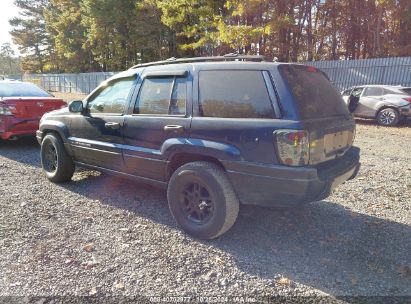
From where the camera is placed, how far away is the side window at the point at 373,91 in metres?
11.9

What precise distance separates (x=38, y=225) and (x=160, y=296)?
6.55 feet

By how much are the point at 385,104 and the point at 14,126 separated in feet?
37.7

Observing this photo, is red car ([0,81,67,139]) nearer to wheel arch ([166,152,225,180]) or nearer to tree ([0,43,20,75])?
wheel arch ([166,152,225,180])

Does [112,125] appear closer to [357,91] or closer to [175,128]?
[175,128]

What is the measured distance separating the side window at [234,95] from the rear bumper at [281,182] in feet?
1.65

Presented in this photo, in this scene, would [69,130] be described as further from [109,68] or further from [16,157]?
[109,68]

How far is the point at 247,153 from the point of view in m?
3.04

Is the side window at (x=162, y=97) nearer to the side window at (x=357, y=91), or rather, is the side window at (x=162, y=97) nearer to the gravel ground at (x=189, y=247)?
the gravel ground at (x=189, y=247)

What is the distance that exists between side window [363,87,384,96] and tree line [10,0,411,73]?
5347mm

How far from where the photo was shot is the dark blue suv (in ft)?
9.59

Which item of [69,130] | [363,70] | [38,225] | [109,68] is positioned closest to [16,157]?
[69,130]

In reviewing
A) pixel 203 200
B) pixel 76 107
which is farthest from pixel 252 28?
pixel 203 200

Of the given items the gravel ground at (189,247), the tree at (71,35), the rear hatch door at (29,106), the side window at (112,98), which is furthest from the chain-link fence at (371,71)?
the tree at (71,35)

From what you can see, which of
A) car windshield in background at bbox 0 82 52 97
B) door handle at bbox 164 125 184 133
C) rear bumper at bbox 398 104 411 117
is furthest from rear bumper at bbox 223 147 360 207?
rear bumper at bbox 398 104 411 117
